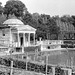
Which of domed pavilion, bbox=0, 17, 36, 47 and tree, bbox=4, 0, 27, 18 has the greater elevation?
tree, bbox=4, 0, 27, 18

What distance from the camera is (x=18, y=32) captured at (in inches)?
1700

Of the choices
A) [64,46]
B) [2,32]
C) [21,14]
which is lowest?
[64,46]

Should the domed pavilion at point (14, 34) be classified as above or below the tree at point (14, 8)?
below

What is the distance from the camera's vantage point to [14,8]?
68.6 meters

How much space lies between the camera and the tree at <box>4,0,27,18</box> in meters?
68.6

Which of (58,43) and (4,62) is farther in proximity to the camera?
(58,43)

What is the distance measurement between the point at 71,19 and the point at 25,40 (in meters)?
45.6

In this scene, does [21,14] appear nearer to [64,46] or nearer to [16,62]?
[64,46]

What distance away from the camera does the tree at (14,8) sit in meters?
68.6

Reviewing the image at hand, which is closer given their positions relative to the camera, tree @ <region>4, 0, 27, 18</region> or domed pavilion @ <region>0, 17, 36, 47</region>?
domed pavilion @ <region>0, 17, 36, 47</region>

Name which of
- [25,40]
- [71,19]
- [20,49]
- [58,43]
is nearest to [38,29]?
A: [58,43]

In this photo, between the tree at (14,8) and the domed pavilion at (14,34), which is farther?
the tree at (14,8)

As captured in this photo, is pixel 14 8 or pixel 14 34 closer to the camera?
pixel 14 34

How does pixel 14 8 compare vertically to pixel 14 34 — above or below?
above
